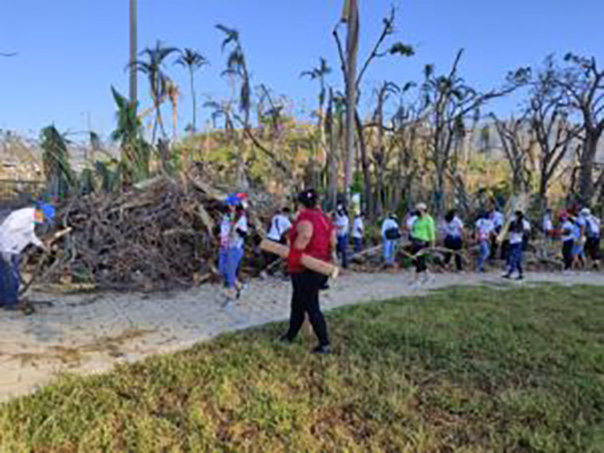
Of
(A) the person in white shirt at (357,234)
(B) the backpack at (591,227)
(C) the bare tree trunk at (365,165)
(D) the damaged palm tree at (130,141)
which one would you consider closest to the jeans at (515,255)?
(A) the person in white shirt at (357,234)

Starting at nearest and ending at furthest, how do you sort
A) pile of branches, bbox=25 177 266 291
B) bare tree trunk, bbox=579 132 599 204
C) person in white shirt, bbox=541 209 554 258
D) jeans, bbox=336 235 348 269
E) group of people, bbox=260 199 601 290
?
pile of branches, bbox=25 177 266 291 → group of people, bbox=260 199 601 290 → jeans, bbox=336 235 348 269 → person in white shirt, bbox=541 209 554 258 → bare tree trunk, bbox=579 132 599 204

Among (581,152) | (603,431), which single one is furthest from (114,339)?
Answer: (581,152)

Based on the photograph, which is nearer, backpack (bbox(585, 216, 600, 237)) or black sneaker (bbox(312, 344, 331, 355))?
black sneaker (bbox(312, 344, 331, 355))

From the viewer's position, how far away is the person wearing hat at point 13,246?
670 centimetres

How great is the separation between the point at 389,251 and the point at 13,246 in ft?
25.0

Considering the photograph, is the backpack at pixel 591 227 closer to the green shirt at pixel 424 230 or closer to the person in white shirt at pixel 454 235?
the person in white shirt at pixel 454 235

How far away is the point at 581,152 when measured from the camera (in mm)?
22141

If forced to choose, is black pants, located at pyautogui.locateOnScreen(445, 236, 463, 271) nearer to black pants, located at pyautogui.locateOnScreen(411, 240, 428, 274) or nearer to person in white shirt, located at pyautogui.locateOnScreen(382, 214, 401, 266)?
person in white shirt, located at pyautogui.locateOnScreen(382, 214, 401, 266)

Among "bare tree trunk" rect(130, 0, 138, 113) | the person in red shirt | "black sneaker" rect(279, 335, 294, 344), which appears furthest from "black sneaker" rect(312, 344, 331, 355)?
"bare tree trunk" rect(130, 0, 138, 113)

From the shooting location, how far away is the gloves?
500 cm

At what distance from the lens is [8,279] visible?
22.1 ft

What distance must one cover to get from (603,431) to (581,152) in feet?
71.2

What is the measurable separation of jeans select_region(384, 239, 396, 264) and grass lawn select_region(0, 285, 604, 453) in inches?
218

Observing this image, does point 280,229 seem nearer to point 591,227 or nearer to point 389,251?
point 389,251
